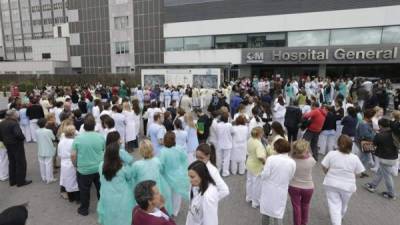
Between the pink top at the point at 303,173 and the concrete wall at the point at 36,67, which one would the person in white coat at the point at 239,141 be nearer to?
the pink top at the point at 303,173

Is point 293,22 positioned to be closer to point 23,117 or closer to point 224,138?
point 224,138

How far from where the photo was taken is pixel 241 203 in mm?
5910

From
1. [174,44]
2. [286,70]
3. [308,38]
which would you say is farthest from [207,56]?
[308,38]

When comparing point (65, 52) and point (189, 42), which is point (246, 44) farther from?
point (65, 52)

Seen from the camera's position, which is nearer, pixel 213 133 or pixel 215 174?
pixel 215 174

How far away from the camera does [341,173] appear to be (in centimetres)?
454

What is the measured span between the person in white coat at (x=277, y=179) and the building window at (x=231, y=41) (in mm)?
31796

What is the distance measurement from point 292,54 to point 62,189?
30.1 m

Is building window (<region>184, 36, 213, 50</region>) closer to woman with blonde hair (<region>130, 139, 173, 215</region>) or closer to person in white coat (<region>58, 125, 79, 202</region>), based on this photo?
person in white coat (<region>58, 125, 79, 202</region>)

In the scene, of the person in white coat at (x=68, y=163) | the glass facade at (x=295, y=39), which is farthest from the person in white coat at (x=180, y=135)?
the glass facade at (x=295, y=39)

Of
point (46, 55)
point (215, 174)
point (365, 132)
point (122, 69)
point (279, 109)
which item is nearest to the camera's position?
point (215, 174)

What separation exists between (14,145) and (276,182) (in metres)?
6.07

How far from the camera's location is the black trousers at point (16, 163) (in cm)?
665

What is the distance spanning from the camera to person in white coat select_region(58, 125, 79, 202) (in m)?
5.82
